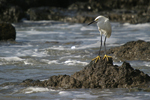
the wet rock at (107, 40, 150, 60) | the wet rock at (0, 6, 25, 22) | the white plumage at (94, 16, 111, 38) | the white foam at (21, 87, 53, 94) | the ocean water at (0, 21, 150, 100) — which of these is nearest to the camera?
the ocean water at (0, 21, 150, 100)

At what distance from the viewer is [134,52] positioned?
7328 millimetres

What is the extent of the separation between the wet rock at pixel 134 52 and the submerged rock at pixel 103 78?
256 cm

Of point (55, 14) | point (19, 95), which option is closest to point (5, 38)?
point (19, 95)

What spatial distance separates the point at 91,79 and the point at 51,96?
76 cm

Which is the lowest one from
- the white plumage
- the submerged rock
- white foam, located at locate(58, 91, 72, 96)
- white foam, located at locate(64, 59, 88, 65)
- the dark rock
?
white foam, located at locate(58, 91, 72, 96)

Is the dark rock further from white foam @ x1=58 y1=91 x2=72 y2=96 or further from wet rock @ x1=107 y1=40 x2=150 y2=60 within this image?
white foam @ x1=58 y1=91 x2=72 y2=96

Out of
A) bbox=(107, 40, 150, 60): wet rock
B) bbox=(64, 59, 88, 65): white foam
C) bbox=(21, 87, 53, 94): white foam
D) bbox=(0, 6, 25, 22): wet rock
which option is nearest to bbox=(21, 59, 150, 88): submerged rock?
bbox=(21, 87, 53, 94): white foam

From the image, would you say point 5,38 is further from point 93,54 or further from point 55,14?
point 55,14

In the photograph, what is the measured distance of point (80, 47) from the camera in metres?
9.52

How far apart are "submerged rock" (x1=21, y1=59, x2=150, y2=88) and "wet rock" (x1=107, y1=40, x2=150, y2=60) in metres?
2.56

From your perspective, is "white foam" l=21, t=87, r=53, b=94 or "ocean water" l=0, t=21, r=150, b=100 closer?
"ocean water" l=0, t=21, r=150, b=100

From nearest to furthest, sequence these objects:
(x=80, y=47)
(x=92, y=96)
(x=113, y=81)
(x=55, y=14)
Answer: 1. (x=92, y=96)
2. (x=113, y=81)
3. (x=80, y=47)
4. (x=55, y=14)

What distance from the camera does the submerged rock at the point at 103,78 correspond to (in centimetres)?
455

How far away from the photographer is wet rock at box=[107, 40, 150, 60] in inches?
282
